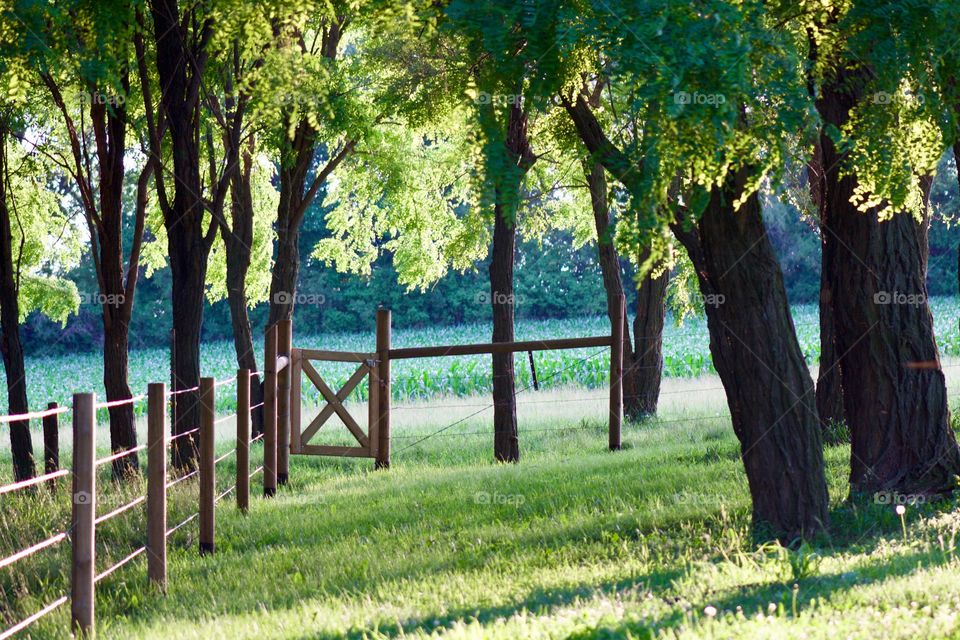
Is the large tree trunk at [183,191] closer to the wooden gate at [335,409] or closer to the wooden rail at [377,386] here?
the wooden gate at [335,409]

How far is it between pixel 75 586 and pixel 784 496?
4.58 m

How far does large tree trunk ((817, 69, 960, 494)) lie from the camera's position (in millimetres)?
8062

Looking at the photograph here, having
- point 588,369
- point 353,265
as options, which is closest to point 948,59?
point 353,265

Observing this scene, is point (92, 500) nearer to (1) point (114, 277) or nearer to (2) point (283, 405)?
(2) point (283, 405)

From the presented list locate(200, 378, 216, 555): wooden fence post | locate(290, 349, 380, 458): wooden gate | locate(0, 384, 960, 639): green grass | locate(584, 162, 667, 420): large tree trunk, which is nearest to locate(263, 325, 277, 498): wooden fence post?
locate(0, 384, 960, 639): green grass

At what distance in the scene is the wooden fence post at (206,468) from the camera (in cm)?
791

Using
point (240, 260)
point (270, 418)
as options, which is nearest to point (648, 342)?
point (240, 260)

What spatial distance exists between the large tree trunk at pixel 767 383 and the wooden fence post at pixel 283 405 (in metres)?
5.38

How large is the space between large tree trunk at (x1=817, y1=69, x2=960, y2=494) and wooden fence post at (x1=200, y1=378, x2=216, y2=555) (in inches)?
197

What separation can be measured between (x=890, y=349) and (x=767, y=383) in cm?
162

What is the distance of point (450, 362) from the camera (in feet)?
114

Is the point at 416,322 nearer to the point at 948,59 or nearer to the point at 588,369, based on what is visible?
the point at 588,369

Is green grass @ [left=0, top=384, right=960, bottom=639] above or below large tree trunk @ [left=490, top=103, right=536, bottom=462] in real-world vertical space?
below

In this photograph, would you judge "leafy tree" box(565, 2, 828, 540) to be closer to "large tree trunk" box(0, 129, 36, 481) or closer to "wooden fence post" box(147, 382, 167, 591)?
"wooden fence post" box(147, 382, 167, 591)
